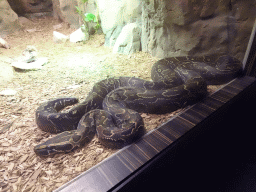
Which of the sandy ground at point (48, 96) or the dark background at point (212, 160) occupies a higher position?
the sandy ground at point (48, 96)

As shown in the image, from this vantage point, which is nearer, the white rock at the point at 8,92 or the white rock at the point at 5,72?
the white rock at the point at 8,92

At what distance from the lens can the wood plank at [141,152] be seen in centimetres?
146

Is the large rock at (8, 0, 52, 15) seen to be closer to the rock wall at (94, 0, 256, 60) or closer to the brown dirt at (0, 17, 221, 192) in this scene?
the brown dirt at (0, 17, 221, 192)

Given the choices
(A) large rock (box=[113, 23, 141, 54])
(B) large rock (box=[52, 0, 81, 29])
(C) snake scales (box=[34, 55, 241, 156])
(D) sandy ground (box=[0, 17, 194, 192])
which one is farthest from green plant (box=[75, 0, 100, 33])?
(C) snake scales (box=[34, 55, 241, 156])

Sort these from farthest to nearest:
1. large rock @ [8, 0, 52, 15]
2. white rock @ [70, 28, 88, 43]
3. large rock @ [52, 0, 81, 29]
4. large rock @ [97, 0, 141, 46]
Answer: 1. large rock @ [8, 0, 52, 15]
2. large rock @ [52, 0, 81, 29]
3. white rock @ [70, 28, 88, 43]
4. large rock @ [97, 0, 141, 46]

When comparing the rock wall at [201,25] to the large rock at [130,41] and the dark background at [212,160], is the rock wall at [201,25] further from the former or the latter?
the dark background at [212,160]

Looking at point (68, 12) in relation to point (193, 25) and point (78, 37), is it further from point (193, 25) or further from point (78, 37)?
point (193, 25)

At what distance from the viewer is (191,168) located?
7.51ft

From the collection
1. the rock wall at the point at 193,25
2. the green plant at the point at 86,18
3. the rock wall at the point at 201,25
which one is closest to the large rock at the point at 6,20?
the green plant at the point at 86,18

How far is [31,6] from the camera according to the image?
26.5 feet

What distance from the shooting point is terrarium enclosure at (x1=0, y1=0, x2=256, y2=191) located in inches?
73.1

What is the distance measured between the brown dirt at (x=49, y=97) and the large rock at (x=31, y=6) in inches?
82.5

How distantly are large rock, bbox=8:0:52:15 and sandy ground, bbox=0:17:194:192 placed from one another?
2.08m

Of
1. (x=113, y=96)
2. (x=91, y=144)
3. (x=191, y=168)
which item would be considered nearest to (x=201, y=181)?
(x=191, y=168)
